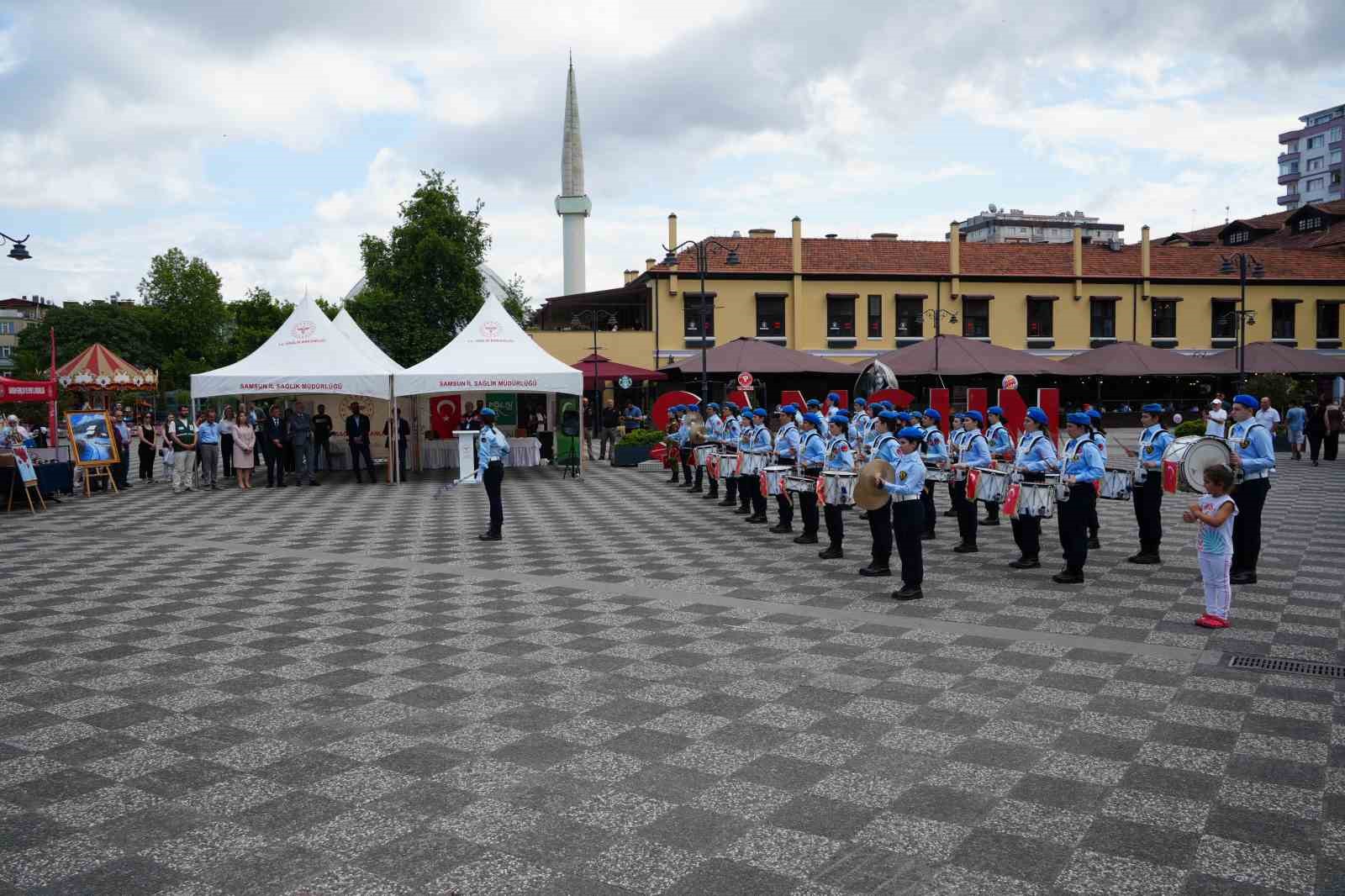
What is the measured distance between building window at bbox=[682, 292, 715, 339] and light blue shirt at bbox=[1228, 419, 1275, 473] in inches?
1347

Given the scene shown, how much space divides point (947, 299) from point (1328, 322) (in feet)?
64.6

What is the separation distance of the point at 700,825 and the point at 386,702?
2913 millimetres

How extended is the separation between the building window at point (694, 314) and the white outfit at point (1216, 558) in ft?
119

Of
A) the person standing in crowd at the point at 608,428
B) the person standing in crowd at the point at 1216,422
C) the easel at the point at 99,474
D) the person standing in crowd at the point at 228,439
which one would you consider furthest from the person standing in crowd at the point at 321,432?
the person standing in crowd at the point at 1216,422

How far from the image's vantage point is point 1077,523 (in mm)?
10914

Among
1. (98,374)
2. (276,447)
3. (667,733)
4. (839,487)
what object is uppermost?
(98,374)

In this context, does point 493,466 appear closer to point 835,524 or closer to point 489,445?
point 489,445

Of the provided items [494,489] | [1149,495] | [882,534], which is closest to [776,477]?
[882,534]

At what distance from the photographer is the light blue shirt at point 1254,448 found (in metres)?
10.6

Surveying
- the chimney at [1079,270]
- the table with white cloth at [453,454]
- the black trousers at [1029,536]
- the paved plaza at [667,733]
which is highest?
the chimney at [1079,270]

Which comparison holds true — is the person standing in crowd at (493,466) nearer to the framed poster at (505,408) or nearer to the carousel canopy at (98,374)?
the framed poster at (505,408)

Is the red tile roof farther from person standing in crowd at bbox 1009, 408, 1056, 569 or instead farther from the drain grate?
the drain grate

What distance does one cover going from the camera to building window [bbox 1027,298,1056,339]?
47.3 metres

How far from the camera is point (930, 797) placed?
5.27m
